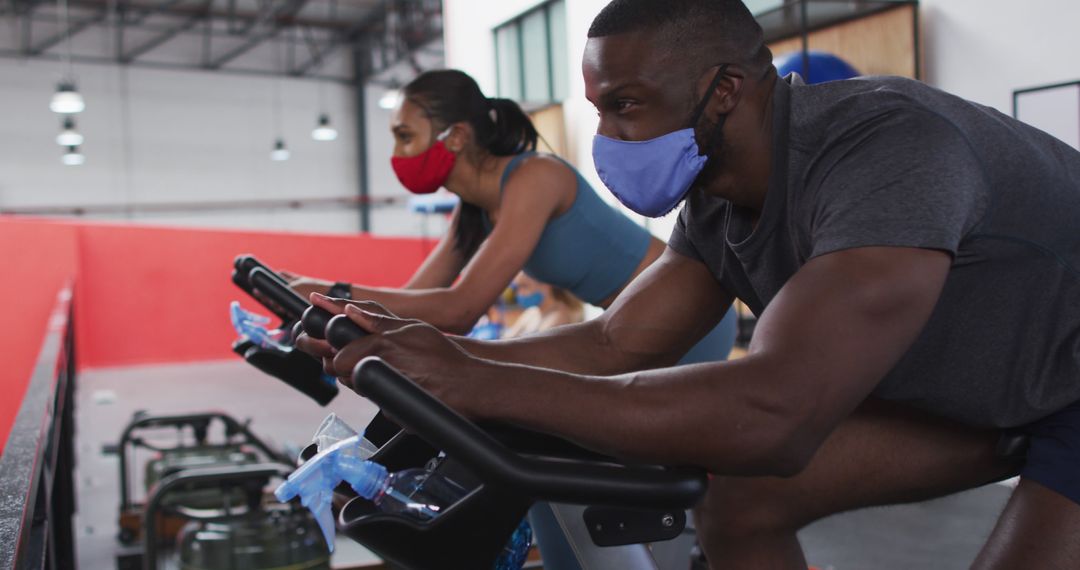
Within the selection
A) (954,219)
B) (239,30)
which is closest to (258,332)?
(954,219)

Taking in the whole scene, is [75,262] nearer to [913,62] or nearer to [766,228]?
[913,62]

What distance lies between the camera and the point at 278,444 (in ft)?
18.5

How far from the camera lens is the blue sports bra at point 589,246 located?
236cm

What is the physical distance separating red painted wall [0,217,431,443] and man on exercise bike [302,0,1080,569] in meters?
8.45

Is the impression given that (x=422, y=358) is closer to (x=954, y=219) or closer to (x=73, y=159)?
(x=954, y=219)

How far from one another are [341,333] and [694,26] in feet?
1.80

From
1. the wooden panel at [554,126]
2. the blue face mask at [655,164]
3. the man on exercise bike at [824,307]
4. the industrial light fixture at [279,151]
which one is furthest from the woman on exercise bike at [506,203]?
the industrial light fixture at [279,151]

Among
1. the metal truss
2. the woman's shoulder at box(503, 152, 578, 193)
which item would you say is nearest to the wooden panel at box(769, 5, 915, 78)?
the woman's shoulder at box(503, 152, 578, 193)

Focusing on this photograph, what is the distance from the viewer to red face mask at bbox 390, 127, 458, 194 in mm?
2463

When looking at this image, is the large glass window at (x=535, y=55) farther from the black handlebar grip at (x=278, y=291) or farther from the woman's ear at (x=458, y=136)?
the black handlebar grip at (x=278, y=291)

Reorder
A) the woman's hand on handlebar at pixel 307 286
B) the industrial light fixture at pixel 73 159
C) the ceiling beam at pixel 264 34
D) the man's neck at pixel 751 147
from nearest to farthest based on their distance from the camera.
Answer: the man's neck at pixel 751 147 → the woman's hand on handlebar at pixel 307 286 → the industrial light fixture at pixel 73 159 → the ceiling beam at pixel 264 34

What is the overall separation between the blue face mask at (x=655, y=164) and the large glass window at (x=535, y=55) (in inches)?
289

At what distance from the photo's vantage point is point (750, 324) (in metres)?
5.38

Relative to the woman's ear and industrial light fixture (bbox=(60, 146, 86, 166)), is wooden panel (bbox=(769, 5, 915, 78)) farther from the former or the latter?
industrial light fixture (bbox=(60, 146, 86, 166))
